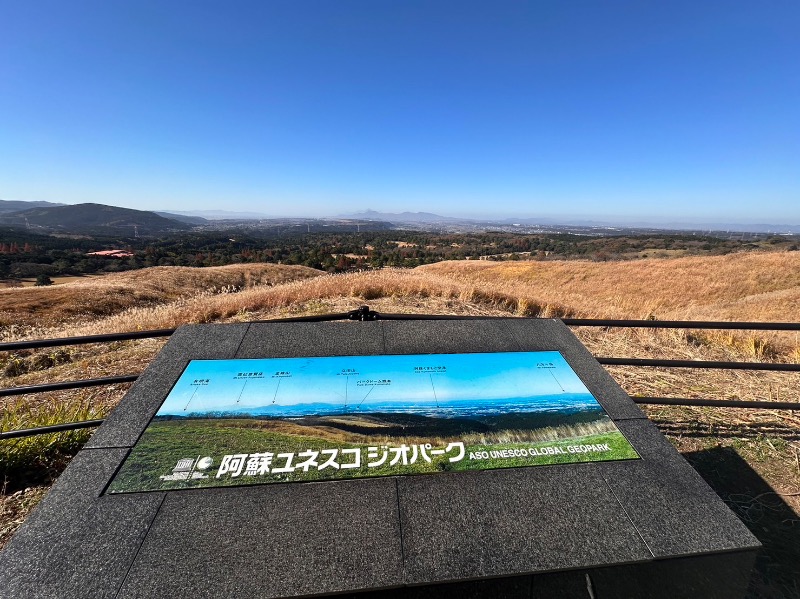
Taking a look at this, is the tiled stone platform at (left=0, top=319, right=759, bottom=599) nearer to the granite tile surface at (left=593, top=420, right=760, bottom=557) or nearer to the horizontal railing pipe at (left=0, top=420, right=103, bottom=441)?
the granite tile surface at (left=593, top=420, right=760, bottom=557)

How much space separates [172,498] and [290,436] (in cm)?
66

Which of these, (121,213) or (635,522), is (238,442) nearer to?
(635,522)

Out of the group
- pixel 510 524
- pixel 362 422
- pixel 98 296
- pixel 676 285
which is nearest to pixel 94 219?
pixel 98 296

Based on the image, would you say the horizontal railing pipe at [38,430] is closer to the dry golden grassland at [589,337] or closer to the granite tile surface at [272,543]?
the dry golden grassland at [589,337]

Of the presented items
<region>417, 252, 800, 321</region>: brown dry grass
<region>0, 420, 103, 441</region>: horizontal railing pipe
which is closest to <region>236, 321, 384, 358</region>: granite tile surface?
<region>0, 420, 103, 441</region>: horizontal railing pipe

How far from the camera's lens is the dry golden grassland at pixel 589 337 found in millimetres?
3822

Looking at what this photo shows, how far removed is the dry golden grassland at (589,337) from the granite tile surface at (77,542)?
1713 millimetres

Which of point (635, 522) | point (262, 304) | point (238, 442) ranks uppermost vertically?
point (238, 442)

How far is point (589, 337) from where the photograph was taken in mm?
8133

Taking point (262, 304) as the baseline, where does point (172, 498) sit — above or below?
above

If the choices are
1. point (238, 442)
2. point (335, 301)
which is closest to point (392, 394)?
point (238, 442)

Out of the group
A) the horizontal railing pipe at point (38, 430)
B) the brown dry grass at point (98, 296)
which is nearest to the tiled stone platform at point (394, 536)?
the horizontal railing pipe at point (38, 430)

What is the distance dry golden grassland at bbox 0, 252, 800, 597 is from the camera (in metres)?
3.82

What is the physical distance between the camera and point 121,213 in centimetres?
12462
